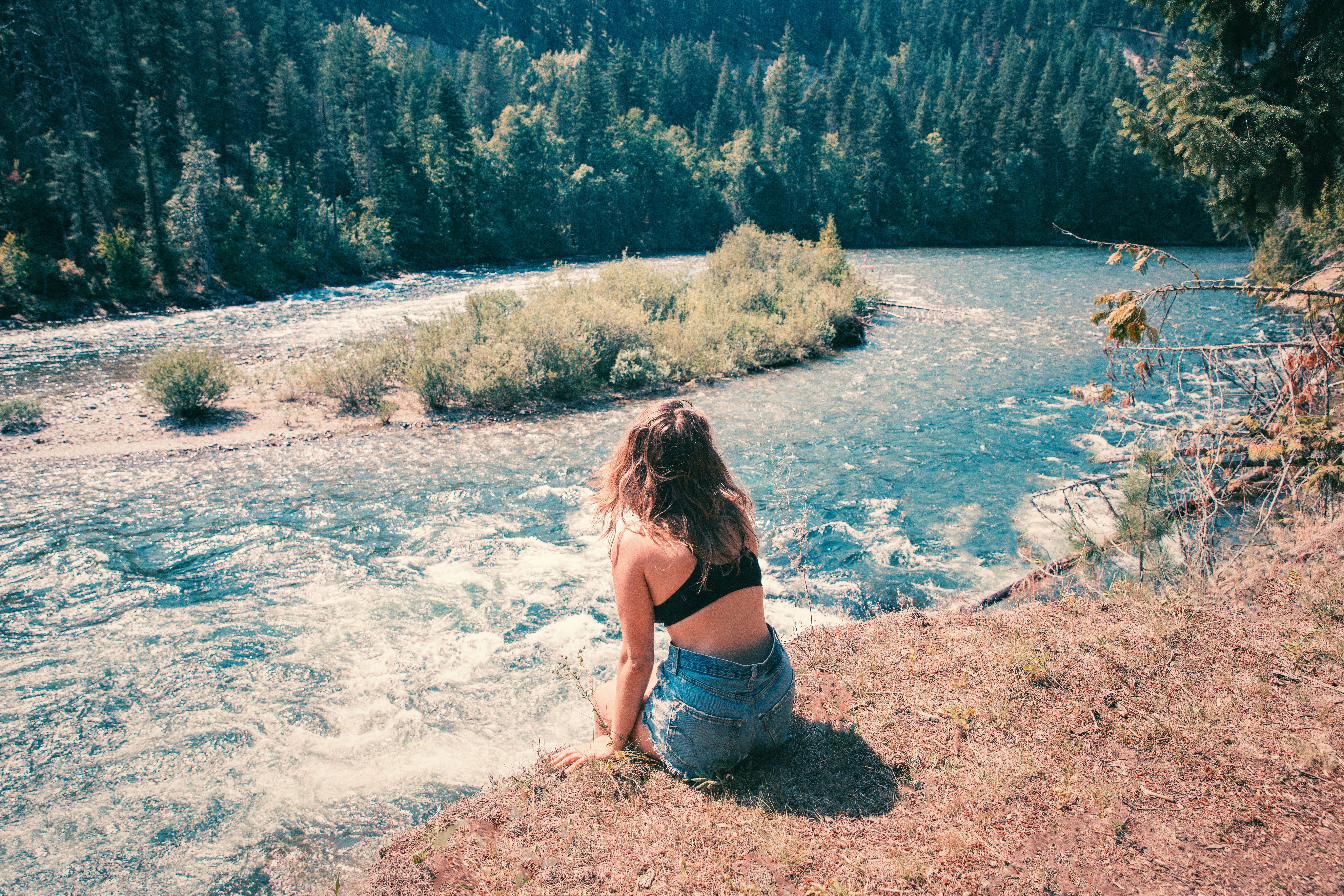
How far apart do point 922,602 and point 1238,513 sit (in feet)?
12.3

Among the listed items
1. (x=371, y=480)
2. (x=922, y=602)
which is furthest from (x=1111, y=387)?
(x=371, y=480)

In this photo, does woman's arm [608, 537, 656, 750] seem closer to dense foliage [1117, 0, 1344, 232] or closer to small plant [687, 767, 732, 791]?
small plant [687, 767, 732, 791]

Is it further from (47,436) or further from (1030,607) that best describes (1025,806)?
(47,436)

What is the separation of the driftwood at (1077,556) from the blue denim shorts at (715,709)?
10.6 feet

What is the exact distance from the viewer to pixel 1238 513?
7703mm

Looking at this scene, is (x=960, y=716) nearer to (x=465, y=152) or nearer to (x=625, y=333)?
(x=625, y=333)

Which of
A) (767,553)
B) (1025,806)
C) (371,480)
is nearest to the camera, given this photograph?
(1025,806)

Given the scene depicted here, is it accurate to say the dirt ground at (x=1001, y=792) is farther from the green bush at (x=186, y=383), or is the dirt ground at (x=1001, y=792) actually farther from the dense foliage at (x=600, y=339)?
the green bush at (x=186, y=383)

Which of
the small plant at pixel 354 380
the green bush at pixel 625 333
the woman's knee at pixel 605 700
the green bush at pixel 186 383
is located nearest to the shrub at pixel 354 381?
the small plant at pixel 354 380

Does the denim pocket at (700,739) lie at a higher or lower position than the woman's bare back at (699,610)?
lower

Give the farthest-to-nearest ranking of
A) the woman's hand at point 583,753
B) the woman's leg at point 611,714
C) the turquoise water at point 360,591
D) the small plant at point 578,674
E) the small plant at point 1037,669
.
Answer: the small plant at point 578,674 → the turquoise water at point 360,591 → the small plant at point 1037,669 → the woman's hand at point 583,753 → the woman's leg at point 611,714

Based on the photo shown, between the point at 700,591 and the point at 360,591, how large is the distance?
583 cm

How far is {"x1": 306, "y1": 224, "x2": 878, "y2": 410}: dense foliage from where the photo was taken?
15344 millimetres

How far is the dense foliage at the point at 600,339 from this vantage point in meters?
15.3
